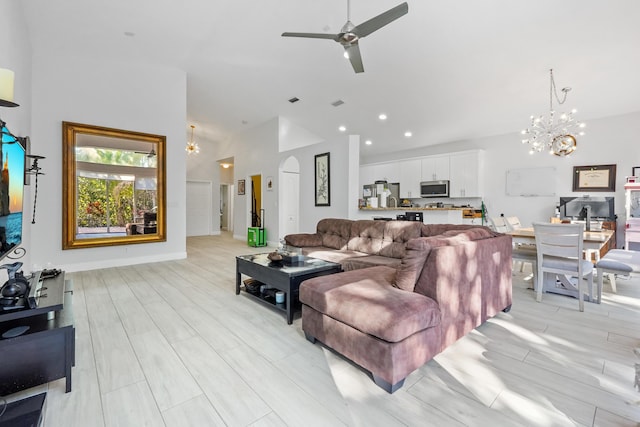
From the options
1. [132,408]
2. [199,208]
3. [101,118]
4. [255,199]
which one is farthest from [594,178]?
[199,208]

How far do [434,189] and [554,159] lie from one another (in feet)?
8.15

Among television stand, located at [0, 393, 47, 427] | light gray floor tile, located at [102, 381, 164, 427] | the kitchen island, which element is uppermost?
the kitchen island

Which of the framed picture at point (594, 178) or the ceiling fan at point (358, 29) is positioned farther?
the framed picture at point (594, 178)

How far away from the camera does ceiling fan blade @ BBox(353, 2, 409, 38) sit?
7.90ft

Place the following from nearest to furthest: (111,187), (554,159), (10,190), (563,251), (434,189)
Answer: (10,190) → (563,251) → (111,187) → (554,159) → (434,189)

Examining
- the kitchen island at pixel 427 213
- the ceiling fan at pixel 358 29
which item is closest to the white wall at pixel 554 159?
the kitchen island at pixel 427 213

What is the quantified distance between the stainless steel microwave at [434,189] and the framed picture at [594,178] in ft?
8.07

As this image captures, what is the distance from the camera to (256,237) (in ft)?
23.8

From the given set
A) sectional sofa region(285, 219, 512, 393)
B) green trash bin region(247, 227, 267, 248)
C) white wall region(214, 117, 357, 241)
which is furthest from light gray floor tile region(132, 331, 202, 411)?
green trash bin region(247, 227, 267, 248)

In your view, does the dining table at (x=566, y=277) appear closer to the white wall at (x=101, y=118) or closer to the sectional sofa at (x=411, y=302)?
the sectional sofa at (x=411, y=302)

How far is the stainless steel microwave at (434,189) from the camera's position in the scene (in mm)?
7201

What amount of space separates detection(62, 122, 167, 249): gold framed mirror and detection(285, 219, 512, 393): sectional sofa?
437 centimetres

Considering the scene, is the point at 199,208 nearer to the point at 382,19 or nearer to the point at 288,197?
the point at 288,197

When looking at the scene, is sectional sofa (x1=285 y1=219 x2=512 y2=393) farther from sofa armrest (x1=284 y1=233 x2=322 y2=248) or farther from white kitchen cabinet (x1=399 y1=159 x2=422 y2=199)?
white kitchen cabinet (x1=399 y1=159 x2=422 y2=199)
